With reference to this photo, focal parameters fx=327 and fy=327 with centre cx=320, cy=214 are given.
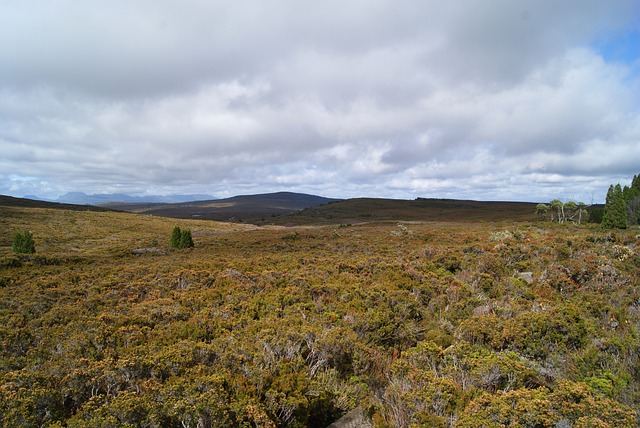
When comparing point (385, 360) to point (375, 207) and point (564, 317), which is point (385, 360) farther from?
point (375, 207)

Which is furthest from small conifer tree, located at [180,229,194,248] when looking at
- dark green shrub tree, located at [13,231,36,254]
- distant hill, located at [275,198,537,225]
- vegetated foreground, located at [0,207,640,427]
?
distant hill, located at [275,198,537,225]

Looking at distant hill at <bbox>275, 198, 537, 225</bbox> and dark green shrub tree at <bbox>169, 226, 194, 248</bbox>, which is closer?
dark green shrub tree at <bbox>169, 226, 194, 248</bbox>

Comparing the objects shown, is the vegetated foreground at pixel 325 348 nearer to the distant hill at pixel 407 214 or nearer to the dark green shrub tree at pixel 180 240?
the dark green shrub tree at pixel 180 240

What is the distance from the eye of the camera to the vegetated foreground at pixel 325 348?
385 cm

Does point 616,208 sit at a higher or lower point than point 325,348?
higher

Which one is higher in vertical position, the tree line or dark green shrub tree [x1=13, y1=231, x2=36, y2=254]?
the tree line

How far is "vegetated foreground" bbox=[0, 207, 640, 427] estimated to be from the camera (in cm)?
385

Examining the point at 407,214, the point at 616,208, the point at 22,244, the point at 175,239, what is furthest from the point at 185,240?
the point at 407,214

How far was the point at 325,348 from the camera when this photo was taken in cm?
581

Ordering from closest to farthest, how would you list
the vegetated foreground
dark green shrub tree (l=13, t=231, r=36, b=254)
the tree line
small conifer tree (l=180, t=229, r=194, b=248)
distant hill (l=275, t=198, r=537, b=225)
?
the vegetated foreground, dark green shrub tree (l=13, t=231, r=36, b=254), small conifer tree (l=180, t=229, r=194, b=248), the tree line, distant hill (l=275, t=198, r=537, b=225)

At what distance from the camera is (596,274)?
34.9 ft

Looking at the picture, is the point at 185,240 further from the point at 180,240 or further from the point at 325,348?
the point at 325,348

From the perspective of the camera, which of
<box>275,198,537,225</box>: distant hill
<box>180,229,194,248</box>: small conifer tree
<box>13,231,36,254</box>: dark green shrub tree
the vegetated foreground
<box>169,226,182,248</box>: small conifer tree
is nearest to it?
the vegetated foreground

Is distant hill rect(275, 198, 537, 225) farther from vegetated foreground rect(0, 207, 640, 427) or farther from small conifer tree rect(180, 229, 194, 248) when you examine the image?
vegetated foreground rect(0, 207, 640, 427)
